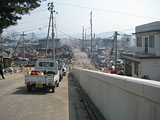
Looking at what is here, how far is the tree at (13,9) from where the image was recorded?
9868mm

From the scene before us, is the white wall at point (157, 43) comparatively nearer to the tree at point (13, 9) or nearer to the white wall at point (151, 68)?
the white wall at point (151, 68)

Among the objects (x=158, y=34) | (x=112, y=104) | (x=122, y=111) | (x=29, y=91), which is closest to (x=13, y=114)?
(x=112, y=104)

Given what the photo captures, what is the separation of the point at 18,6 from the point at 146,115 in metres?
8.61

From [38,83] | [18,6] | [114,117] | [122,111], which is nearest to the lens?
[122,111]

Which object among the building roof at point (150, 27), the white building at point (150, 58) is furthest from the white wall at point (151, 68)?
the building roof at point (150, 27)

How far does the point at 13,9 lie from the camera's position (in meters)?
10.1

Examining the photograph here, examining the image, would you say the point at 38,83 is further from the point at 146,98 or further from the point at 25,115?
the point at 146,98

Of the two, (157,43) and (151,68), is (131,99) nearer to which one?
(157,43)

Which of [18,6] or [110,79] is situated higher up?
[18,6]

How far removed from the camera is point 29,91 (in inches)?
535

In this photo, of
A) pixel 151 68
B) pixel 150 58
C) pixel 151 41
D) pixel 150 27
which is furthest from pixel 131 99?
pixel 150 27

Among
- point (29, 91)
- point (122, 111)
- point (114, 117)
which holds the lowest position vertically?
point (29, 91)

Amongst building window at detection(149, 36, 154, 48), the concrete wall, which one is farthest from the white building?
the concrete wall

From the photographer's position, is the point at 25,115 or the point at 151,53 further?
the point at 151,53
